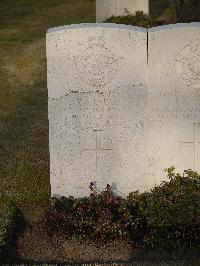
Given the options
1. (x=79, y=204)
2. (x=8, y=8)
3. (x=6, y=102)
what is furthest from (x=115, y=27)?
(x=8, y=8)

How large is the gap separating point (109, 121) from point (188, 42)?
99 cm

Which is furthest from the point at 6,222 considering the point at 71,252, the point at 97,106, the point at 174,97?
the point at 174,97

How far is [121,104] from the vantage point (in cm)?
530

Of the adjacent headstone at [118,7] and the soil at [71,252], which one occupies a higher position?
the adjacent headstone at [118,7]

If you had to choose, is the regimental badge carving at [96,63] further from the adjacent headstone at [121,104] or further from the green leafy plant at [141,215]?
the green leafy plant at [141,215]

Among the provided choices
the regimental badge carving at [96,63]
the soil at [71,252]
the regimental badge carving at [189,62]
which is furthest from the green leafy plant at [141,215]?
the regimental badge carving at [96,63]

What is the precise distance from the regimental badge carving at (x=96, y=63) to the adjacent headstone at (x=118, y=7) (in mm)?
7979

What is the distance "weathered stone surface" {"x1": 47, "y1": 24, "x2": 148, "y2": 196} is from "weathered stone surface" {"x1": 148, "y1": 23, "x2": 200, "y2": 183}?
3.4 inches

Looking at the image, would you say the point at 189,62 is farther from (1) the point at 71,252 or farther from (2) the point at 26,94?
(2) the point at 26,94

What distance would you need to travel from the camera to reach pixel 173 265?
4520 millimetres

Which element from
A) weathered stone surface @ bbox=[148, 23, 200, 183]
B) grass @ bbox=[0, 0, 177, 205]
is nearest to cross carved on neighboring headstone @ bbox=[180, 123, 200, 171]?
weathered stone surface @ bbox=[148, 23, 200, 183]

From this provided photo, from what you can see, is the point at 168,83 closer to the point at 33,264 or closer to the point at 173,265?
the point at 173,265

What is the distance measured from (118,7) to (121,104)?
804 cm

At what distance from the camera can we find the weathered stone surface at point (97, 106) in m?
5.16
